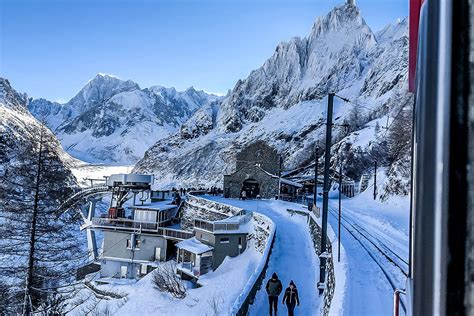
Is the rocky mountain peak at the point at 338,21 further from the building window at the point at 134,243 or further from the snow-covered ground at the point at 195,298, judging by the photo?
the snow-covered ground at the point at 195,298

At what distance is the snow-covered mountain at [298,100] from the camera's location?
83062 millimetres

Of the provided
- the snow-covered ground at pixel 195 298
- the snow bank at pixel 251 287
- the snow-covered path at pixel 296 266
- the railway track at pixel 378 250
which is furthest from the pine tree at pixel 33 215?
the railway track at pixel 378 250

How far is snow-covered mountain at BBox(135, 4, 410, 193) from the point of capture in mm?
83062

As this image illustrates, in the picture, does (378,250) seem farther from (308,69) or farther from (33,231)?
(308,69)

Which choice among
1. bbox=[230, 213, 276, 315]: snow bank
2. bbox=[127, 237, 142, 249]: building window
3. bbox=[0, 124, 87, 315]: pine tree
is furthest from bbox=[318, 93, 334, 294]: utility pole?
bbox=[127, 237, 142, 249]: building window

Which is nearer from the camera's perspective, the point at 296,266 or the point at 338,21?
the point at 296,266

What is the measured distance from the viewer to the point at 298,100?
110562 millimetres

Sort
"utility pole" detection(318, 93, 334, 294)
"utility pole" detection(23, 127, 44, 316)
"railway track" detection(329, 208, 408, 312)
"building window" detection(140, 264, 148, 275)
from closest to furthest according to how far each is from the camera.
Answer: "railway track" detection(329, 208, 408, 312) < "utility pole" detection(318, 93, 334, 294) < "utility pole" detection(23, 127, 44, 316) < "building window" detection(140, 264, 148, 275)

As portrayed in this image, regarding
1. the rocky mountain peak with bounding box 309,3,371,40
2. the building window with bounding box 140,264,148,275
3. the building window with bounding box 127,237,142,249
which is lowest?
the building window with bounding box 140,264,148,275

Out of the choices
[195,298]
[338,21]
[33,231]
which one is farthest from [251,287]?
[338,21]

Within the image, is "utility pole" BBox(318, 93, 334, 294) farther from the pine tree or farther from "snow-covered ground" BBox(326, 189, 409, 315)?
the pine tree

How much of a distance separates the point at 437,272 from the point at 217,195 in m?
51.1

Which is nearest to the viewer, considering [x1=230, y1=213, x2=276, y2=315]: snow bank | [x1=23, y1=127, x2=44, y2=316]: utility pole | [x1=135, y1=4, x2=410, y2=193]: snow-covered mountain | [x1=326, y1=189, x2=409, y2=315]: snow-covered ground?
[x1=326, y1=189, x2=409, y2=315]: snow-covered ground

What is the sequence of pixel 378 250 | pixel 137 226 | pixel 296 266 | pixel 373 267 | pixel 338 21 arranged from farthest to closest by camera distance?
pixel 338 21
pixel 137 226
pixel 296 266
pixel 378 250
pixel 373 267
